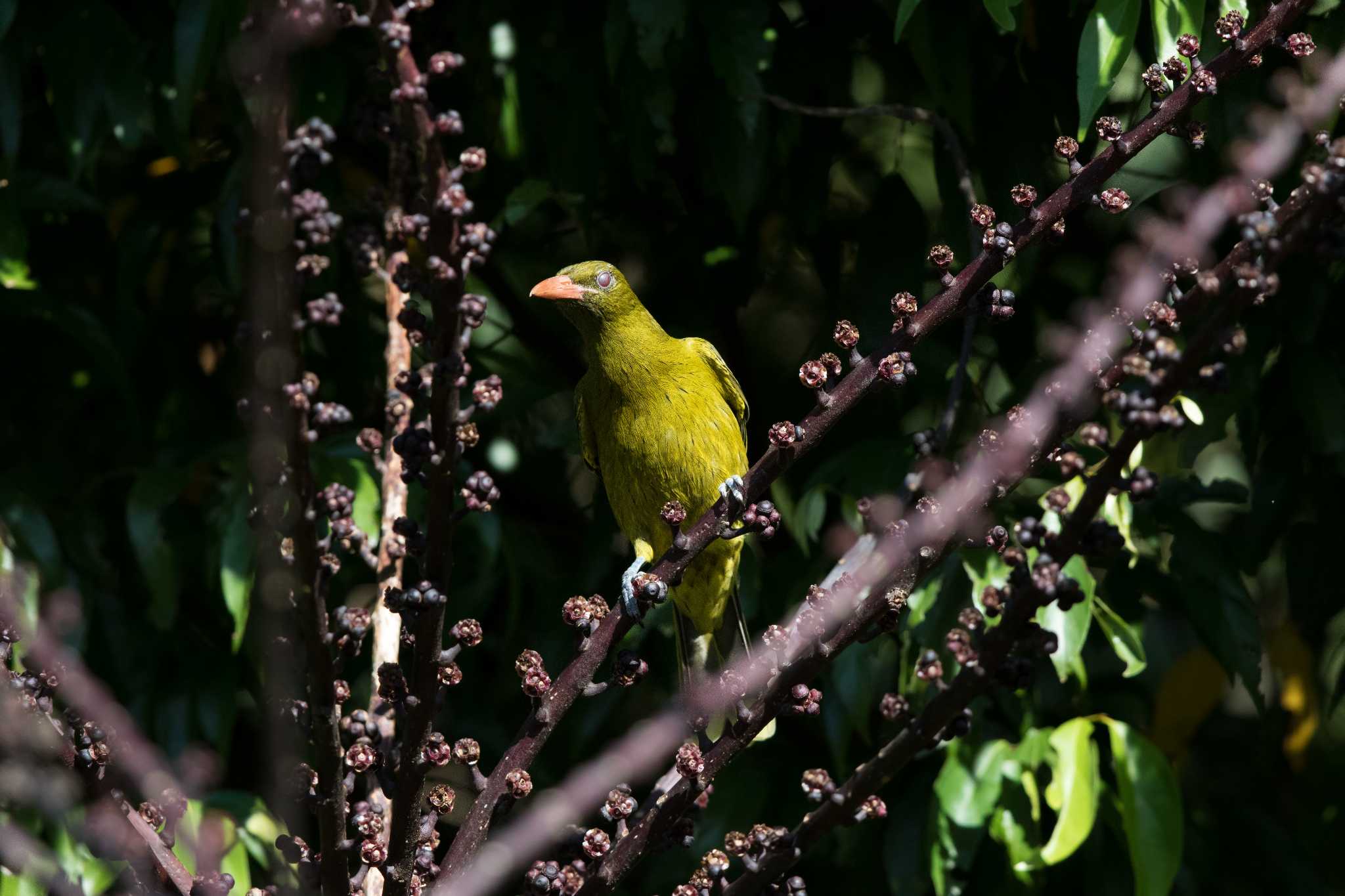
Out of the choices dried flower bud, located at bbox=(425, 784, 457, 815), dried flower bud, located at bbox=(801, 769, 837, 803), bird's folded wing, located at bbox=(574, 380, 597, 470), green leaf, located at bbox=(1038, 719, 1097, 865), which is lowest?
green leaf, located at bbox=(1038, 719, 1097, 865)

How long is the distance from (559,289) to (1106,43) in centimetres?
135

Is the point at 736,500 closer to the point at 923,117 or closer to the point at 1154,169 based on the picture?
the point at 923,117

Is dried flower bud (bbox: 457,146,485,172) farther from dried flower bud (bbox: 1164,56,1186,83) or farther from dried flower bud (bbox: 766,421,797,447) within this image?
dried flower bud (bbox: 1164,56,1186,83)

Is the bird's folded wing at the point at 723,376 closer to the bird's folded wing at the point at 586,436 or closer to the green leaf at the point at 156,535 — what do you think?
the bird's folded wing at the point at 586,436

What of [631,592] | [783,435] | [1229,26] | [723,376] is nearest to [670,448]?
[723,376]

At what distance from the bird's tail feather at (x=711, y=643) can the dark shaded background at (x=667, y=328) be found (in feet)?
0.23

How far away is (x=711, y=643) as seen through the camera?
3.43 metres

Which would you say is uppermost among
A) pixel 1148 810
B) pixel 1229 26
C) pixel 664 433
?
pixel 1229 26

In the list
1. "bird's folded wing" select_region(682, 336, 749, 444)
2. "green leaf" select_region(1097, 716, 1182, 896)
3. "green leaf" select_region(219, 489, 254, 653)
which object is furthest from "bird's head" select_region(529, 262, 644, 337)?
"green leaf" select_region(1097, 716, 1182, 896)

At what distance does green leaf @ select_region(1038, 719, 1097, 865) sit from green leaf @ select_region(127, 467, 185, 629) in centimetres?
192

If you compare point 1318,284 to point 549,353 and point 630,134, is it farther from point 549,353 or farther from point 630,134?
point 549,353

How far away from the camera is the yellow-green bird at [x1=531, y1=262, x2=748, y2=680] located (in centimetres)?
333

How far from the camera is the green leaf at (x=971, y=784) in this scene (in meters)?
2.86

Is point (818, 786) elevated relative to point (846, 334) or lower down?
lower down
